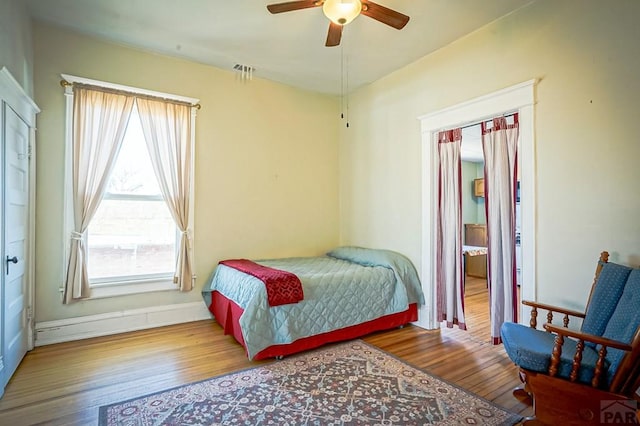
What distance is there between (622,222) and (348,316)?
2241 millimetres

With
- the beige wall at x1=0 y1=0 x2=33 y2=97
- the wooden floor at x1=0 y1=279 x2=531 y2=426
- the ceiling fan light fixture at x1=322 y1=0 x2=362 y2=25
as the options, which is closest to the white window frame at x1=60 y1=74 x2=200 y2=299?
the beige wall at x1=0 y1=0 x2=33 y2=97

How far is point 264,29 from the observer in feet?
10.3

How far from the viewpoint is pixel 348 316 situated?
3.21 metres

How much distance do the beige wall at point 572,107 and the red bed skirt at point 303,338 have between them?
4.67 feet

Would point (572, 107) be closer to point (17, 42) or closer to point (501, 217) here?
point (501, 217)

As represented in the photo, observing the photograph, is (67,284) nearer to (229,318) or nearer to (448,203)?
(229,318)

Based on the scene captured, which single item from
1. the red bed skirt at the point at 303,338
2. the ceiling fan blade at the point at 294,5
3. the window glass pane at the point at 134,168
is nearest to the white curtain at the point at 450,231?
the red bed skirt at the point at 303,338

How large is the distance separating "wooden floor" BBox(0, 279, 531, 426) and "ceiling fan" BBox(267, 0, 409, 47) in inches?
106

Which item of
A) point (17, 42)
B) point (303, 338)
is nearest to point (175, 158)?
point (17, 42)

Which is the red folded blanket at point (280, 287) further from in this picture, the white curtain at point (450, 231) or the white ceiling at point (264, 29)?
the white ceiling at point (264, 29)

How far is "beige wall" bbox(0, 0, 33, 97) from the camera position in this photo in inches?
91.0

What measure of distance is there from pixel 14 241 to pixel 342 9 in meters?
2.95

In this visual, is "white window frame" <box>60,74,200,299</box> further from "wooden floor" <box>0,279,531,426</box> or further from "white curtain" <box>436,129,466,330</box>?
"white curtain" <box>436,129,466,330</box>

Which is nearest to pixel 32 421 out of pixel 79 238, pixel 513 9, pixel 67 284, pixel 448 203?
pixel 67 284
